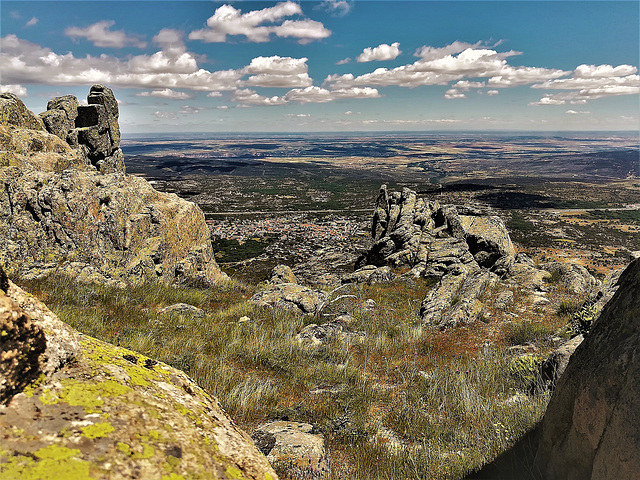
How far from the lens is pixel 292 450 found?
3.91 metres

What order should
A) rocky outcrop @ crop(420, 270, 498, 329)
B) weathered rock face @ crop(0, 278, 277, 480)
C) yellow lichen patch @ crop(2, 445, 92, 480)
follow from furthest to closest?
rocky outcrop @ crop(420, 270, 498, 329) < weathered rock face @ crop(0, 278, 277, 480) < yellow lichen patch @ crop(2, 445, 92, 480)

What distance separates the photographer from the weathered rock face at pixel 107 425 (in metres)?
1.70

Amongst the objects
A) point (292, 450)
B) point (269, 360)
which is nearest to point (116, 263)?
point (269, 360)

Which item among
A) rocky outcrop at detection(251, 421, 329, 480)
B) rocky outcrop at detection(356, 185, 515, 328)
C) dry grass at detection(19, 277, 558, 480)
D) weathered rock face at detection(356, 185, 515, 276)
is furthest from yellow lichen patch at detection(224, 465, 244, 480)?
weathered rock face at detection(356, 185, 515, 276)

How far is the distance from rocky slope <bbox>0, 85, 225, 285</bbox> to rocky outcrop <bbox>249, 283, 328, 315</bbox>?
410 centimetres

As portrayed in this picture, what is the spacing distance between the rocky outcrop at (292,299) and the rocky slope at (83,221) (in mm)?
4099

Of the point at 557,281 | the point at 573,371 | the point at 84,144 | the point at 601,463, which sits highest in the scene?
the point at 84,144

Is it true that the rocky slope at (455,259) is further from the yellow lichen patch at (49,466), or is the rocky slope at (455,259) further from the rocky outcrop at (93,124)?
the rocky outcrop at (93,124)

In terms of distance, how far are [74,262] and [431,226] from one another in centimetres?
2678

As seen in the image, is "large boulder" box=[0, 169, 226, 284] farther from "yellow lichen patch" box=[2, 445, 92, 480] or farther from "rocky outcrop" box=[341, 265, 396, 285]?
"yellow lichen patch" box=[2, 445, 92, 480]

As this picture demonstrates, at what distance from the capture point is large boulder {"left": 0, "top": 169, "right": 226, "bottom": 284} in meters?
10.5

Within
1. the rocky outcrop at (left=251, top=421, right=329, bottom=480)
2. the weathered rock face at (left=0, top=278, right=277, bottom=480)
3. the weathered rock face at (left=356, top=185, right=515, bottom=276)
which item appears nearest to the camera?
the weathered rock face at (left=0, top=278, right=277, bottom=480)

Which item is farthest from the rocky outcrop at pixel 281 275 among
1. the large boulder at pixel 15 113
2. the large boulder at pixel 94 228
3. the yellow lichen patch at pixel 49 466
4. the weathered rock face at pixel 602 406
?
the yellow lichen patch at pixel 49 466

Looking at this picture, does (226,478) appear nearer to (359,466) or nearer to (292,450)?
(292,450)
